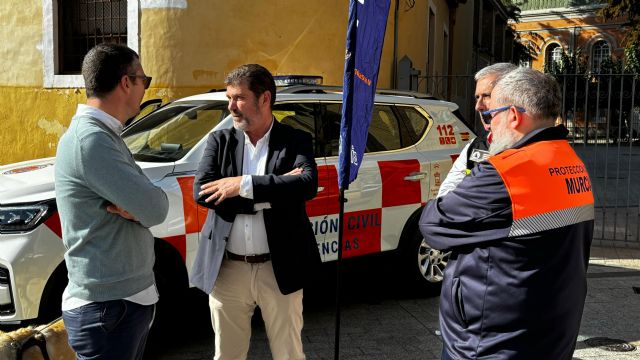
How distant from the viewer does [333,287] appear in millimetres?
6500

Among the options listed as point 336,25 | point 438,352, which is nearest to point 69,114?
point 336,25

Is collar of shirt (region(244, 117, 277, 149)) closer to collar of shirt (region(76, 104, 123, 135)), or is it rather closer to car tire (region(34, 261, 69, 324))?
collar of shirt (region(76, 104, 123, 135))

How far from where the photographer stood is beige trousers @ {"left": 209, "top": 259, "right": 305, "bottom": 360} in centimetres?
327

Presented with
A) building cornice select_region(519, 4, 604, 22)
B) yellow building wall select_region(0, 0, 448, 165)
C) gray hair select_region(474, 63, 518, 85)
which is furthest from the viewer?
building cornice select_region(519, 4, 604, 22)

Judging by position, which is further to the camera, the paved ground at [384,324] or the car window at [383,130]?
the car window at [383,130]

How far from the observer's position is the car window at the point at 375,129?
5441mm

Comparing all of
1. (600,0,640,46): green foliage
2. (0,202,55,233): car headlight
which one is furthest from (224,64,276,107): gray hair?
(600,0,640,46): green foliage

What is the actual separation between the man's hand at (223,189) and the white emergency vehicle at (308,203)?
1188 millimetres

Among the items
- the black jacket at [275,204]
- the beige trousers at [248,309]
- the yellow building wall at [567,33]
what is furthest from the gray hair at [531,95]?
the yellow building wall at [567,33]

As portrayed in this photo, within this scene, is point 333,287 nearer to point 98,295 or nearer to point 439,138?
point 439,138

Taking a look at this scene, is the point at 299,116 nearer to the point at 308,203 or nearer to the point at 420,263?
the point at 308,203

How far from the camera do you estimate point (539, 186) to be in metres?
2.17

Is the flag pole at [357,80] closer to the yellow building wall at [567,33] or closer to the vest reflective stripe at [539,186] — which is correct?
the vest reflective stripe at [539,186]

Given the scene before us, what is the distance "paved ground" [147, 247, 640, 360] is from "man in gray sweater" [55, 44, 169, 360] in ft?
7.45
